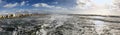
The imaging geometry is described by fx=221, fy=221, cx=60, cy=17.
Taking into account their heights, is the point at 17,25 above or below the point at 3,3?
below

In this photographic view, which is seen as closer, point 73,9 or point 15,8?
point 73,9

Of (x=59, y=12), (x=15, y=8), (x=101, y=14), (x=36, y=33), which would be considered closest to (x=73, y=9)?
(x=59, y=12)

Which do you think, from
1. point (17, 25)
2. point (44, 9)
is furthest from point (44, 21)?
point (17, 25)

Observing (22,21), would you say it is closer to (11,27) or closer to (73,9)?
(11,27)

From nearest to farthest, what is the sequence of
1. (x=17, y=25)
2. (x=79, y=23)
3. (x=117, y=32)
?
(x=117, y=32), (x=79, y=23), (x=17, y=25)

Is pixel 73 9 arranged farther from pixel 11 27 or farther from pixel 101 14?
pixel 11 27

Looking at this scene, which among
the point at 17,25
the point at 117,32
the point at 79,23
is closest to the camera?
the point at 117,32
